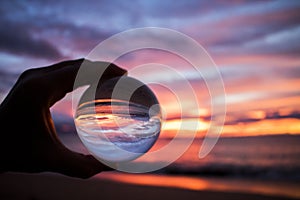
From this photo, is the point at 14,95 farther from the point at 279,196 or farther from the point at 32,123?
the point at 279,196

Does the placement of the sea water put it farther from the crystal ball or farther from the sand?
the sand

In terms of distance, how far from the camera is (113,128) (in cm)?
342

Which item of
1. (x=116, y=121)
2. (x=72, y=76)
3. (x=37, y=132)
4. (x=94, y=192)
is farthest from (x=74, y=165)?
(x=94, y=192)

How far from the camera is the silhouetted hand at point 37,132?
10.5ft

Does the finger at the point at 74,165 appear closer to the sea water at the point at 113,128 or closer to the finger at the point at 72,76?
the sea water at the point at 113,128

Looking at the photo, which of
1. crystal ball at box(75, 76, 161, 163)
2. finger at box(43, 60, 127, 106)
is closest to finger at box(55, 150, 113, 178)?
crystal ball at box(75, 76, 161, 163)

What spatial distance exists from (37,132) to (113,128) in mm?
852

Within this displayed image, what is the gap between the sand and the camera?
9.45 meters

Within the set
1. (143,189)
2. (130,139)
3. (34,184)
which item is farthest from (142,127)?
(34,184)

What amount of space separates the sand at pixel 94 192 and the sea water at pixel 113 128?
625 cm

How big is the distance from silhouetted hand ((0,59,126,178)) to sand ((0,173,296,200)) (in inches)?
258

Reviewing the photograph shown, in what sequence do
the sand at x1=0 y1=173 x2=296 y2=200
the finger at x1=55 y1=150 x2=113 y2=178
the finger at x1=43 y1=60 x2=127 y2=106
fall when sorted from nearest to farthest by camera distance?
the finger at x1=55 y1=150 x2=113 y2=178 < the finger at x1=43 y1=60 x2=127 y2=106 < the sand at x1=0 y1=173 x2=296 y2=200

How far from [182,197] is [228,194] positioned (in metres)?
1.50

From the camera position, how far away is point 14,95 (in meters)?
3.33
